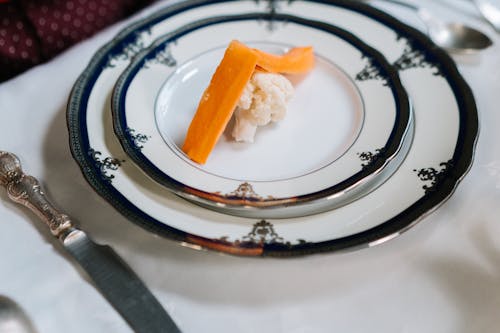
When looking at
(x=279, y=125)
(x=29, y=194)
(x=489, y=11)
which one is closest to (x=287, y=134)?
(x=279, y=125)

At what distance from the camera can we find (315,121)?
70 cm

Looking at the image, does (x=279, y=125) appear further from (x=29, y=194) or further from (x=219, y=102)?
(x=29, y=194)

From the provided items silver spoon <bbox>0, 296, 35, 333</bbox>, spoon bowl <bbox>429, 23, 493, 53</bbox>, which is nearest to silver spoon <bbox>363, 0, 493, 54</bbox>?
spoon bowl <bbox>429, 23, 493, 53</bbox>

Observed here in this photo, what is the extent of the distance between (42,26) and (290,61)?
1.40 ft

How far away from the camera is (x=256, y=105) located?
653mm

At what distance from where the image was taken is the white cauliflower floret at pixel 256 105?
652 mm

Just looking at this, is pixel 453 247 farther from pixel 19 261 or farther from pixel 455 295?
pixel 19 261

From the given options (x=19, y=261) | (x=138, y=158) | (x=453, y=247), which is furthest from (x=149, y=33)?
(x=453, y=247)

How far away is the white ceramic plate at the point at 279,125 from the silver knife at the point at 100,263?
98 millimetres

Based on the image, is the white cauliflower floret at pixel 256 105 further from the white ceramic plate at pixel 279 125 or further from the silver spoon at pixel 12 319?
the silver spoon at pixel 12 319

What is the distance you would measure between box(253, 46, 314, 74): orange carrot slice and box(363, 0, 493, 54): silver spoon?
0.22 metres

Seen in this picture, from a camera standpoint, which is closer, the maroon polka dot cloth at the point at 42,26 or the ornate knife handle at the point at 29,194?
the ornate knife handle at the point at 29,194

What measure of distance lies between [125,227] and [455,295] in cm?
35

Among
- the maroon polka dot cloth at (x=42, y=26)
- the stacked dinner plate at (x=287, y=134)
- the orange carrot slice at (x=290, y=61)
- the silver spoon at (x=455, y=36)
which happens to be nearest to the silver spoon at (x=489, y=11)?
the silver spoon at (x=455, y=36)
